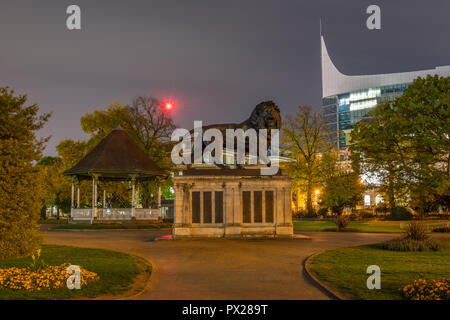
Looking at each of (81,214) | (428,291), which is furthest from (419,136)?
(81,214)

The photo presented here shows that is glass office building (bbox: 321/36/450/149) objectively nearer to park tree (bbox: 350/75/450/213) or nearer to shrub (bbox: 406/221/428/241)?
park tree (bbox: 350/75/450/213)

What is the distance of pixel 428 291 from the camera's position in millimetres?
10359

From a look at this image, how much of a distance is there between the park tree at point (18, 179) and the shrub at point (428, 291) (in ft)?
44.3

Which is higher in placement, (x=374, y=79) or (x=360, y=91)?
(x=374, y=79)

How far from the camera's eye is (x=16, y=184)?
16.6 metres

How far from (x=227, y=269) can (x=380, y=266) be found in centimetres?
566

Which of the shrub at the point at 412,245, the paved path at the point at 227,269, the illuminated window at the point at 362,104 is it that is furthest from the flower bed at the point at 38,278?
the illuminated window at the point at 362,104

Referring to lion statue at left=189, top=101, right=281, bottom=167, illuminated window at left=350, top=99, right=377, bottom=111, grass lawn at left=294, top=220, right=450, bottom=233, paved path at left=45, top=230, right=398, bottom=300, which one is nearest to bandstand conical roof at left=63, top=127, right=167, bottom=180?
grass lawn at left=294, top=220, right=450, bottom=233

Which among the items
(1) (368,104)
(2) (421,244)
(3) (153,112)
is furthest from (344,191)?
(1) (368,104)

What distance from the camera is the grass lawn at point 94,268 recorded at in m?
10.9

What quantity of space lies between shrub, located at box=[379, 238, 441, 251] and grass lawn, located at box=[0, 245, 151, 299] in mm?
12657

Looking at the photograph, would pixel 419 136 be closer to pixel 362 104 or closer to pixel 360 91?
pixel 362 104

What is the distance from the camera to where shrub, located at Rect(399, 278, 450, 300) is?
10030mm

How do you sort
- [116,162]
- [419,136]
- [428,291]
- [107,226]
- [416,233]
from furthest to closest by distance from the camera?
[116,162] < [107,226] < [419,136] < [416,233] < [428,291]
